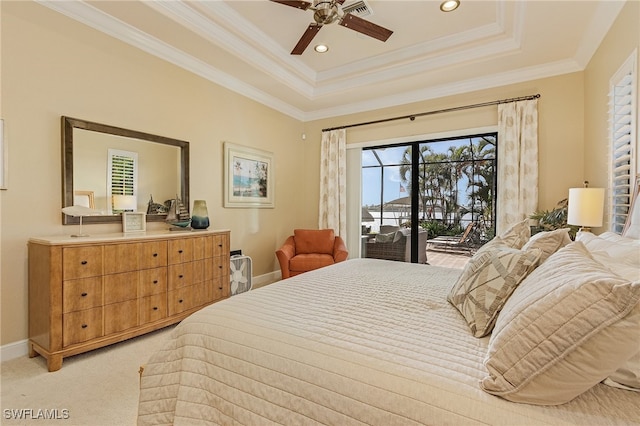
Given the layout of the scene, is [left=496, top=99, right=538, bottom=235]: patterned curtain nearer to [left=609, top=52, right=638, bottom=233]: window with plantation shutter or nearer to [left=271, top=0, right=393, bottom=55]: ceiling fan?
[left=609, top=52, right=638, bottom=233]: window with plantation shutter

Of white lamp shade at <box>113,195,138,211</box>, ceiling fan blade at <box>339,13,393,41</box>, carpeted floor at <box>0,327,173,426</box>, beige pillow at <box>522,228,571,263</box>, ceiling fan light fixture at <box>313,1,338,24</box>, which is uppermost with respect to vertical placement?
ceiling fan blade at <box>339,13,393,41</box>

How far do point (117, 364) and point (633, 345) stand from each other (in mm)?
2849

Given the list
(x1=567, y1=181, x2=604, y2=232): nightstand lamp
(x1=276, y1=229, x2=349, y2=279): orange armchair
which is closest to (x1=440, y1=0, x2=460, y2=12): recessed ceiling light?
(x1=567, y1=181, x2=604, y2=232): nightstand lamp

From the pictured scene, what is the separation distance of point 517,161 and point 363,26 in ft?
8.18

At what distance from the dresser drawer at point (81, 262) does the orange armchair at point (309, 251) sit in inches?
86.3

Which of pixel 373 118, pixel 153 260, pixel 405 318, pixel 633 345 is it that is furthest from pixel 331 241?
pixel 633 345

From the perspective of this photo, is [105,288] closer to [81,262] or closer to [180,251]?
[81,262]

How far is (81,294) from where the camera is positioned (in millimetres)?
2256

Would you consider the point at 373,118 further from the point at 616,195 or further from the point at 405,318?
the point at 405,318

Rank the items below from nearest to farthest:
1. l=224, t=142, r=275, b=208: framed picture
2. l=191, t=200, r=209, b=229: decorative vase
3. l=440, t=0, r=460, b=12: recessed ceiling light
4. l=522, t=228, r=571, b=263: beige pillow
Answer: l=522, t=228, r=571, b=263: beige pillow < l=440, t=0, r=460, b=12: recessed ceiling light < l=191, t=200, r=209, b=229: decorative vase < l=224, t=142, r=275, b=208: framed picture

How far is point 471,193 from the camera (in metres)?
4.24

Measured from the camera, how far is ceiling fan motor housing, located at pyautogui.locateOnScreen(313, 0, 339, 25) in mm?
2287

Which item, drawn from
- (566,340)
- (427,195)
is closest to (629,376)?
(566,340)

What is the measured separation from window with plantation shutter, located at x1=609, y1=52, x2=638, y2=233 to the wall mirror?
4.03 metres
